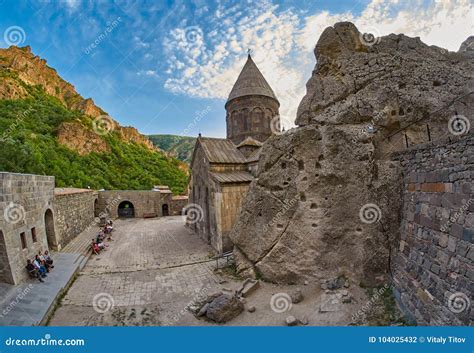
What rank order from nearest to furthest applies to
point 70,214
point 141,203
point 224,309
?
point 224,309, point 70,214, point 141,203

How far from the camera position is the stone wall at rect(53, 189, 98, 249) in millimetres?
11724

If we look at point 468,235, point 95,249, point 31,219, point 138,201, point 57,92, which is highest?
point 57,92

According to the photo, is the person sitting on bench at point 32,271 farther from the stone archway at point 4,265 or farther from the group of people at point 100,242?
the group of people at point 100,242

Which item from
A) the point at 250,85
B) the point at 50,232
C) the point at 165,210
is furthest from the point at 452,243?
the point at 165,210

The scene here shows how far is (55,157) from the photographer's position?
2873 centimetres

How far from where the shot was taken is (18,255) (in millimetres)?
7297

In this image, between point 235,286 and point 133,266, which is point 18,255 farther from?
point 235,286

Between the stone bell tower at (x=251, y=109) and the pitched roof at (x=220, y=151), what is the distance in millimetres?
3702

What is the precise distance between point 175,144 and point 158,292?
319 ft

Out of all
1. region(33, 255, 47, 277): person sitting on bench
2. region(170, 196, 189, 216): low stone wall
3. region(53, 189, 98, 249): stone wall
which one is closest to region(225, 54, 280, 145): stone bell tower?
region(53, 189, 98, 249): stone wall

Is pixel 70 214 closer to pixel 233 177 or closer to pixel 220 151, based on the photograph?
pixel 220 151

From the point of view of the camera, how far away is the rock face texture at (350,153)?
6.49 meters

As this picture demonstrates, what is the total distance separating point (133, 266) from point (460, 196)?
11559mm

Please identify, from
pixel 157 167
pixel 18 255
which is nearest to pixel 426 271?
pixel 18 255
